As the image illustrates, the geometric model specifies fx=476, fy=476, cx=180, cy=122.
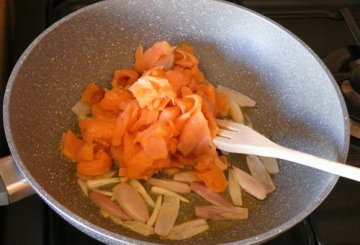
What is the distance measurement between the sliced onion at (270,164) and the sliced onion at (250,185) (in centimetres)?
4

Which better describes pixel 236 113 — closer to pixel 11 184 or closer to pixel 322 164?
pixel 322 164

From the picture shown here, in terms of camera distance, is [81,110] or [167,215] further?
[81,110]

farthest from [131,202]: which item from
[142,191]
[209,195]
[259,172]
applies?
[259,172]

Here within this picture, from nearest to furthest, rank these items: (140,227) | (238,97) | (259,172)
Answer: (140,227)
(259,172)
(238,97)

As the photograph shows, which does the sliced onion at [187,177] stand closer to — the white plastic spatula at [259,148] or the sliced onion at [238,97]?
the white plastic spatula at [259,148]

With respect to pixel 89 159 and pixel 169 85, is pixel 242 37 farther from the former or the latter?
pixel 89 159

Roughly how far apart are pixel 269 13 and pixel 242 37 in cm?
15

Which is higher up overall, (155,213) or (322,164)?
(322,164)

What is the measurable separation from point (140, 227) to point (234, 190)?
197mm

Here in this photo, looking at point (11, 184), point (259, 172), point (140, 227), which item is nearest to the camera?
point (11, 184)

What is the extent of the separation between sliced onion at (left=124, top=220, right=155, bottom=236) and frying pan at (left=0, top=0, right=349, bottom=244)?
0.06ft

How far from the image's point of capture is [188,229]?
0.79 metres

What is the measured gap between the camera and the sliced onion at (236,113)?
0.98m

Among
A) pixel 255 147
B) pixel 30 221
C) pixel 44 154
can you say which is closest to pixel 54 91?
pixel 44 154
